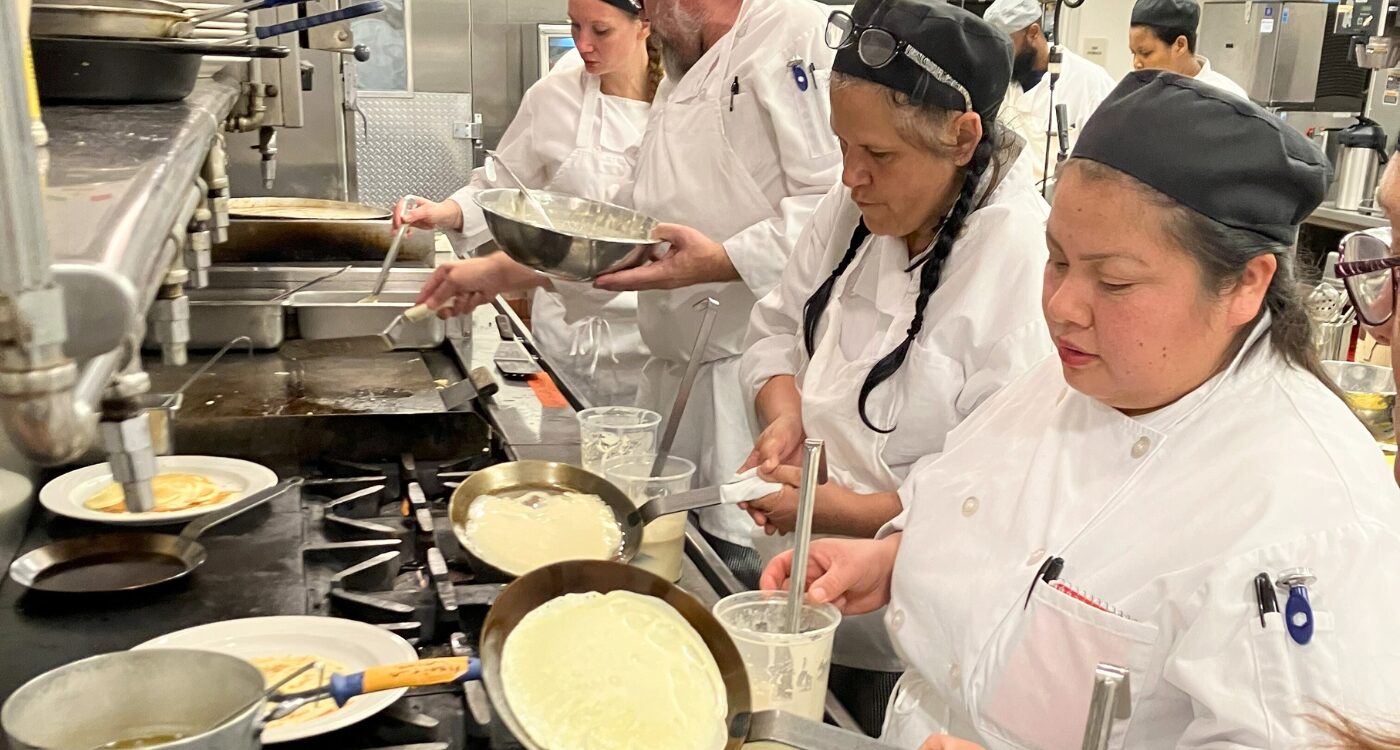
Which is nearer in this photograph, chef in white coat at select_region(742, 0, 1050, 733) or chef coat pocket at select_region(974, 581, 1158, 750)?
chef coat pocket at select_region(974, 581, 1158, 750)

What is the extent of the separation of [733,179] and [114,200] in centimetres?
184

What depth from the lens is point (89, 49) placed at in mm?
A: 1337

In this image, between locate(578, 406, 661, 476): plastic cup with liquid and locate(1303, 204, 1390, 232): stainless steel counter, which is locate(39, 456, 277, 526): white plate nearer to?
locate(578, 406, 661, 476): plastic cup with liquid

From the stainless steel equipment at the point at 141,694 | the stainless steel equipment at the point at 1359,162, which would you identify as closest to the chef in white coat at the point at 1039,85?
the stainless steel equipment at the point at 1359,162

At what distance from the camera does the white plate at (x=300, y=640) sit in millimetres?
1394

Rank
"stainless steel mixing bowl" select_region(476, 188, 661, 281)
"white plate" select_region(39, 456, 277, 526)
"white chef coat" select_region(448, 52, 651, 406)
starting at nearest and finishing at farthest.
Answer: "white plate" select_region(39, 456, 277, 526), "stainless steel mixing bowl" select_region(476, 188, 661, 281), "white chef coat" select_region(448, 52, 651, 406)

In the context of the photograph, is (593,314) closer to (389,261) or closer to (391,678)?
(389,261)

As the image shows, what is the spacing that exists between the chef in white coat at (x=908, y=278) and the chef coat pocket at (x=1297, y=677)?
0.65 m

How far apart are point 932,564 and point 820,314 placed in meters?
0.70

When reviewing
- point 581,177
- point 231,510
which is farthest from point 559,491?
point 581,177

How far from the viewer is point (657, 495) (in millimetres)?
1730

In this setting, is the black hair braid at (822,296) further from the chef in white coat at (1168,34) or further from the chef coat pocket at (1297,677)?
the chef in white coat at (1168,34)

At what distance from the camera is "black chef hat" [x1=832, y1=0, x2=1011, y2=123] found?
5.32 ft

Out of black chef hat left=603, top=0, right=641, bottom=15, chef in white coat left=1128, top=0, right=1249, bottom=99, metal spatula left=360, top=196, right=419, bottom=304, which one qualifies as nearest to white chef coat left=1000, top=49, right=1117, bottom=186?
chef in white coat left=1128, top=0, right=1249, bottom=99
